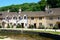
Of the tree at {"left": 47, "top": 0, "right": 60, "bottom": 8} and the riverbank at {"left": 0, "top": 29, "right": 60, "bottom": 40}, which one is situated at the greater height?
the tree at {"left": 47, "top": 0, "right": 60, "bottom": 8}

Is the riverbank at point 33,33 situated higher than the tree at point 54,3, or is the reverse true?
the tree at point 54,3

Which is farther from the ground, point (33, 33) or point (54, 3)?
point (54, 3)

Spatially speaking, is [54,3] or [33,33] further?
[54,3]

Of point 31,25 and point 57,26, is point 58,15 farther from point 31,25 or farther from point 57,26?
point 31,25

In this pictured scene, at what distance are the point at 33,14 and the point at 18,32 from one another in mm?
20598

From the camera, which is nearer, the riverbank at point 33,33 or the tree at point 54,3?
the riverbank at point 33,33

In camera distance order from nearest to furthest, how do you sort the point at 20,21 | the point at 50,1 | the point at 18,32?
1. the point at 18,32
2. the point at 20,21
3. the point at 50,1

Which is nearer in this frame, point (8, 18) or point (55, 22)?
point (55, 22)

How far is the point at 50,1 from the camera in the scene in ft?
424

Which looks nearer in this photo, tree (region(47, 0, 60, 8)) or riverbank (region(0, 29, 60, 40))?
riverbank (region(0, 29, 60, 40))

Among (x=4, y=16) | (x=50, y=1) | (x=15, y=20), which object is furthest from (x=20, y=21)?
(x=50, y=1)

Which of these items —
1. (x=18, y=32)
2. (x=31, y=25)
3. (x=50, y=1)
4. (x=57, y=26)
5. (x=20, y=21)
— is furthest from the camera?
(x=50, y=1)

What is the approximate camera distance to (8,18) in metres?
92.6

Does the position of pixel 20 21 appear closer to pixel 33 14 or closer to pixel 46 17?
pixel 33 14
